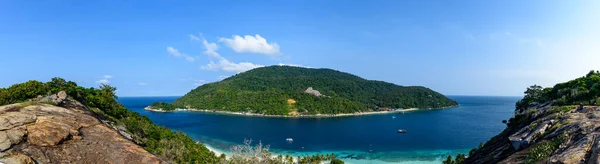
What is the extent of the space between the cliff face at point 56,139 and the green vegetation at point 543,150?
24.9m

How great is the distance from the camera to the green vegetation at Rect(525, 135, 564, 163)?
19359mm

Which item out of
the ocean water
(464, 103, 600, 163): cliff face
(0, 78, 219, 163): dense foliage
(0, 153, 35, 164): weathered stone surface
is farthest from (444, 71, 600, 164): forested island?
the ocean water

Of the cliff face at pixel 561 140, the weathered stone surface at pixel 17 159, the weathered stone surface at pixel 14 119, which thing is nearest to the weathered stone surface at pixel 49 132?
the weathered stone surface at pixel 14 119

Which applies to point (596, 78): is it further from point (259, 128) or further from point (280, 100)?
point (280, 100)

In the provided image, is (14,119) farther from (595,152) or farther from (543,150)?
(543,150)

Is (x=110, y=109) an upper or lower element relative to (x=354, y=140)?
upper

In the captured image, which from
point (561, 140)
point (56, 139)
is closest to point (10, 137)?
point (56, 139)

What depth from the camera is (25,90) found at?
106 ft

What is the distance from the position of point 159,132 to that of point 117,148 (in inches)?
1107

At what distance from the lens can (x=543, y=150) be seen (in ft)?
65.5

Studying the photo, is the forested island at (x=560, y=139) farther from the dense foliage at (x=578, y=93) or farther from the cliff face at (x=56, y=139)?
the cliff face at (x=56, y=139)

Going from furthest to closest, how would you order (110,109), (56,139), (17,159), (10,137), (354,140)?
(354,140), (110,109), (56,139), (10,137), (17,159)

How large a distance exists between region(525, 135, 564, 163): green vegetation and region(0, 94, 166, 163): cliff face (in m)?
24.9

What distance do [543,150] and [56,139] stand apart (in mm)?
31067
